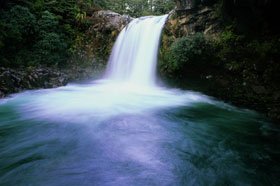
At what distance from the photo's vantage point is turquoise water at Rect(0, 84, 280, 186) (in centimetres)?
379

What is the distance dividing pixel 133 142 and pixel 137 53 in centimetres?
760

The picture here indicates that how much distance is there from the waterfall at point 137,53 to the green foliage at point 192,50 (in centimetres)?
214

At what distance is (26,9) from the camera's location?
12273 mm

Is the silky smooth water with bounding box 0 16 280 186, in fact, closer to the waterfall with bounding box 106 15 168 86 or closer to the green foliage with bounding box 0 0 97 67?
the waterfall with bounding box 106 15 168 86

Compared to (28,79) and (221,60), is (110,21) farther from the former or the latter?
(221,60)

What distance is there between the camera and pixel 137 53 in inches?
478

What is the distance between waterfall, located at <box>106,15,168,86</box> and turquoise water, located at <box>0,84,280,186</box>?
3.27m

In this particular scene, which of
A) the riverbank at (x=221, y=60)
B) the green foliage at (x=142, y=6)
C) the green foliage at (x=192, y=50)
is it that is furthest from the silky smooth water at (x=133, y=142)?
the green foliage at (x=142, y=6)

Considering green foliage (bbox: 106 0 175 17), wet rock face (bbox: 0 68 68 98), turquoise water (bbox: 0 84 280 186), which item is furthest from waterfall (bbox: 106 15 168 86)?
green foliage (bbox: 106 0 175 17)

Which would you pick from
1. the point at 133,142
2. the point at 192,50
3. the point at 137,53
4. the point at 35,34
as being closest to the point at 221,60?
the point at 192,50

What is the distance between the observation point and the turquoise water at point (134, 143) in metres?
3.79

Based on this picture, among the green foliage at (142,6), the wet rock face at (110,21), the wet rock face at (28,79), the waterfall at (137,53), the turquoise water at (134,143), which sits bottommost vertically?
the turquoise water at (134,143)

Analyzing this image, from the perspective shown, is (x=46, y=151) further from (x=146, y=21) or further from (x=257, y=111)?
(x=146, y=21)

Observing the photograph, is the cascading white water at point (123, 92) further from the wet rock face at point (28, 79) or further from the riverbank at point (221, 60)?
the riverbank at point (221, 60)
